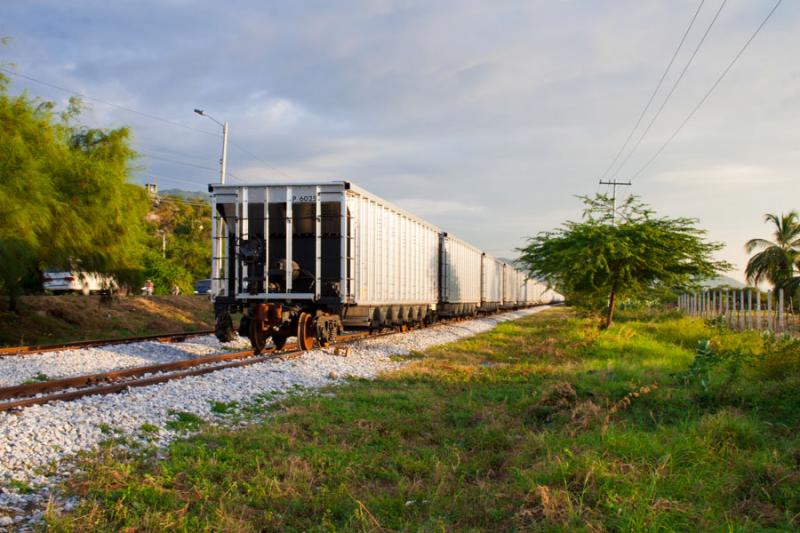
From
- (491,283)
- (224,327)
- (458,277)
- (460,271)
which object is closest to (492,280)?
(491,283)

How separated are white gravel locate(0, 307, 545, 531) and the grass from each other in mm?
377

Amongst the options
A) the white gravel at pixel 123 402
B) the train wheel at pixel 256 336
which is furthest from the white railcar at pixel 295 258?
the white gravel at pixel 123 402

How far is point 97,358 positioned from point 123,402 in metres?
5.39

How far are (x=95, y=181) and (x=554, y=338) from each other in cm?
1500

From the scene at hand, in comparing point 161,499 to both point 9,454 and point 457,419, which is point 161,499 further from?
point 457,419

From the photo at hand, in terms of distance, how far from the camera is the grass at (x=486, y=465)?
14.5ft

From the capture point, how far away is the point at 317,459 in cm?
594

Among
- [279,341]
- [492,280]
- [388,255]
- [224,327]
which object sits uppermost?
[388,255]

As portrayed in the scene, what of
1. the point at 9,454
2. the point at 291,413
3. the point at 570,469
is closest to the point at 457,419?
the point at 291,413

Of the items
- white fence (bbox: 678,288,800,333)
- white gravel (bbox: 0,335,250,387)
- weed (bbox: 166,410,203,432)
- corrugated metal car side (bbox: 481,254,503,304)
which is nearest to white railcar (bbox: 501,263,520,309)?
corrugated metal car side (bbox: 481,254,503,304)

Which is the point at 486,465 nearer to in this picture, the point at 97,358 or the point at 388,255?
the point at 97,358

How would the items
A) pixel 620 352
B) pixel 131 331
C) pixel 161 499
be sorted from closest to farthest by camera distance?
pixel 161 499 → pixel 620 352 → pixel 131 331

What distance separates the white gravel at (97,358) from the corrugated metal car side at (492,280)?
20.7 meters

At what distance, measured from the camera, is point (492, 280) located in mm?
38406
